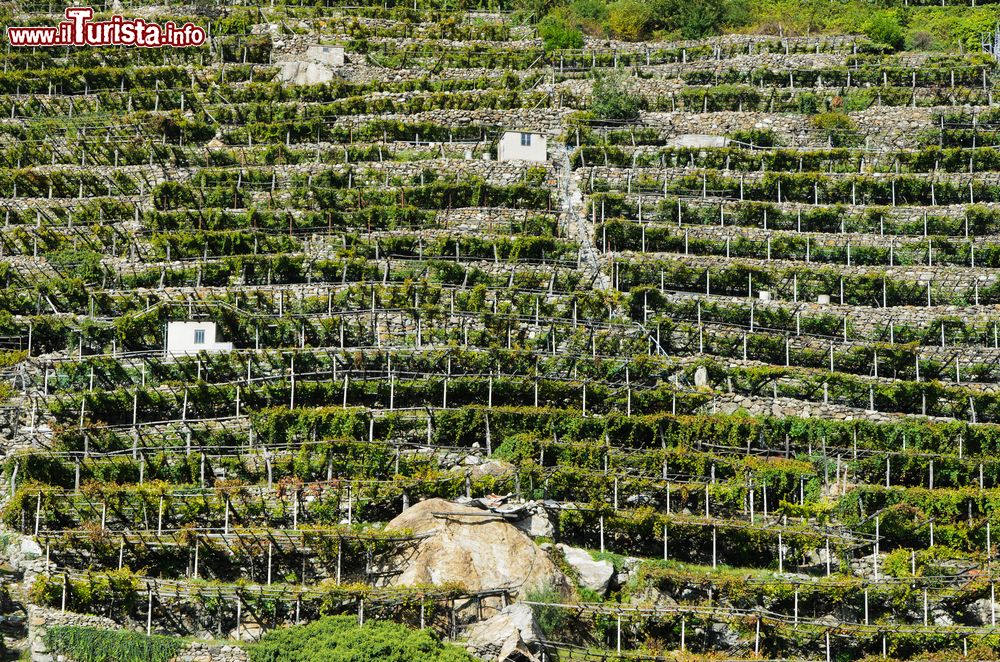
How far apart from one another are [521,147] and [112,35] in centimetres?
1879

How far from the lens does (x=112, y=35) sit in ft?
205

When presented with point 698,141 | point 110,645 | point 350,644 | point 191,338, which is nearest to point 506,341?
point 191,338

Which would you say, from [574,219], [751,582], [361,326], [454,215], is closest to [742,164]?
[574,219]

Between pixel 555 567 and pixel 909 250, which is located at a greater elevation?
pixel 909 250

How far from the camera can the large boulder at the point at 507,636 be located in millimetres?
31938

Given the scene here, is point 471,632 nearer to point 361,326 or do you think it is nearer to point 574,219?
point 361,326

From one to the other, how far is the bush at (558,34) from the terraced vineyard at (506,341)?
0.79 metres

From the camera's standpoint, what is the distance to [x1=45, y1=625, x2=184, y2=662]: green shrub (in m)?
32.7

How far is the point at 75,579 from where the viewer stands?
1341 inches

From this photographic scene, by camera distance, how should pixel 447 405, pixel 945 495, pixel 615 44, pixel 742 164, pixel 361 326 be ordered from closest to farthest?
1. pixel 945 495
2. pixel 447 405
3. pixel 361 326
4. pixel 742 164
5. pixel 615 44

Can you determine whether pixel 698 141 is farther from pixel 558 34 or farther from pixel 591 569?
pixel 591 569

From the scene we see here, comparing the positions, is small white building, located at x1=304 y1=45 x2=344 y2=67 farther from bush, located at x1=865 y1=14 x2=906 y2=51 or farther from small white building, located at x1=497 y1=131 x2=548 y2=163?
bush, located at x1=865 y1=14 x2=906 y2=51

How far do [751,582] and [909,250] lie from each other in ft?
56.2

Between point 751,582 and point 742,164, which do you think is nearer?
point 751,582
